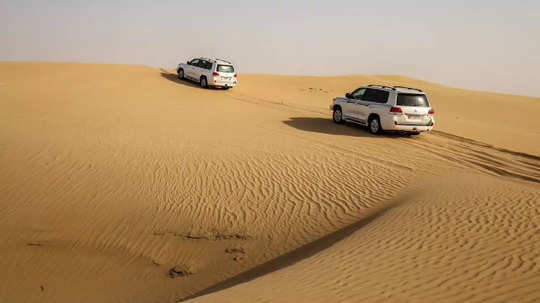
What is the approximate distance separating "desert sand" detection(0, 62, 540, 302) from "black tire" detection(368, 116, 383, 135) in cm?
36

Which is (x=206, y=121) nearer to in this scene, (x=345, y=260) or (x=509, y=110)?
(x=345, y=260)

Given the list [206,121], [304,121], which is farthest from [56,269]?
[304,121]

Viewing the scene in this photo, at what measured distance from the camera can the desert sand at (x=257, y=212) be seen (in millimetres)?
5820

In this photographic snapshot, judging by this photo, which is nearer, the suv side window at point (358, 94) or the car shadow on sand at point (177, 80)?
the suv side window at point (358, 94)

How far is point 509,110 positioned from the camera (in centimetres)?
3366

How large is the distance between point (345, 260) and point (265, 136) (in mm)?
9233

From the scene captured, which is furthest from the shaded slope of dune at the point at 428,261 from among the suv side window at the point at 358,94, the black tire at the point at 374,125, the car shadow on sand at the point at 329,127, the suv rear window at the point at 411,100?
the suv side window at the point at 358,94

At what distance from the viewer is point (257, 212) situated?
9.32m

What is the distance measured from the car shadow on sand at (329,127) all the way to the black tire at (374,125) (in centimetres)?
18

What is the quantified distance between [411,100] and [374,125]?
62.9 inches

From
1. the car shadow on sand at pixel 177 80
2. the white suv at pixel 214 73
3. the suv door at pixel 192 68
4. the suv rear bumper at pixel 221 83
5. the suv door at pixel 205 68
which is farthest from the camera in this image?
the car shadow on sand at pixel 177 80

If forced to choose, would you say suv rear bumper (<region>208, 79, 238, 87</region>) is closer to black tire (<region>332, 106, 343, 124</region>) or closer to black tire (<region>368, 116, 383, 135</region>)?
black tire (<region>332, 106, 343, 124</region>)

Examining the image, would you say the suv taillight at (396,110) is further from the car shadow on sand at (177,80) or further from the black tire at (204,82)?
the car shadow on sand at (177,80)

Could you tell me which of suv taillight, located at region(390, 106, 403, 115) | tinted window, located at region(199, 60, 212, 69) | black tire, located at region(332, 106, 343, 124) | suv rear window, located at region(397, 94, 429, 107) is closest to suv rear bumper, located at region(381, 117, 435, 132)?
suv taillight, located at region(390, 106, 403, 115)
